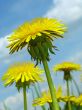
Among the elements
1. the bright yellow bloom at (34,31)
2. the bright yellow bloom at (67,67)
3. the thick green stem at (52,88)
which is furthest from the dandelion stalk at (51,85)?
the bright yellow bloom at (67,67)

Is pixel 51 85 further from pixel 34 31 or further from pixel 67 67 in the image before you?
pixel 67 67

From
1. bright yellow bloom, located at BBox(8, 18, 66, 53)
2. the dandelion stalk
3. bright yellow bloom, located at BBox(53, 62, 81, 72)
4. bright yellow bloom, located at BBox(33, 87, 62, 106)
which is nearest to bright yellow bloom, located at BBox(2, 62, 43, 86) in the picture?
bright yellow bloom, located at BBox(33, 87, 62, 106)

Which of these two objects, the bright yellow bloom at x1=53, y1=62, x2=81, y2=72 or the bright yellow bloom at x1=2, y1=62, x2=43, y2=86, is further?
the bright yellow bloom at x1=53, y1=62, x2=81, y2=72

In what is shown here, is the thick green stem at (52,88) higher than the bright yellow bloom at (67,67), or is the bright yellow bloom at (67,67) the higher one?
the bright yellow bloom at (67,67)

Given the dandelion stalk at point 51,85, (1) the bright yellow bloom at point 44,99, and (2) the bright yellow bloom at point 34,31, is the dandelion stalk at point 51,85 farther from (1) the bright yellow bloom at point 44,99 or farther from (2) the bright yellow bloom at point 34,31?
(1) the bright yellow bloom at point 44,99

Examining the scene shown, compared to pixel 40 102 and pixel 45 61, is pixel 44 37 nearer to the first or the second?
pixel 45 61

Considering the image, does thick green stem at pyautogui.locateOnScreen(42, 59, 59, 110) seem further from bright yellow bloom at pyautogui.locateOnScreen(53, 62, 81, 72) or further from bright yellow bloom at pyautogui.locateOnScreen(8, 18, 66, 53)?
bright yellow bloom at pyautogui.locateOnScreen(53, 62, 81, 72)
